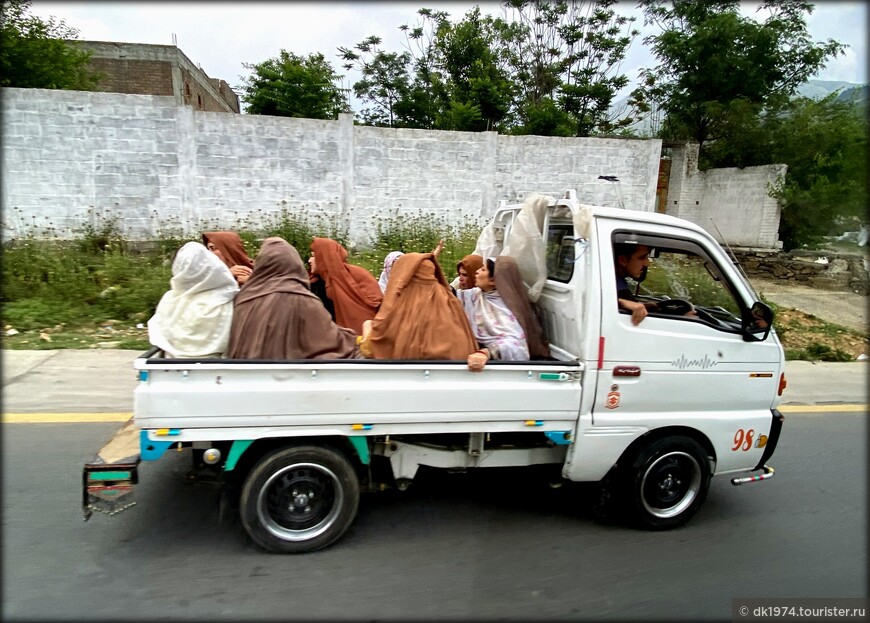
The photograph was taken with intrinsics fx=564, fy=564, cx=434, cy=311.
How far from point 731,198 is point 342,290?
1292 cm

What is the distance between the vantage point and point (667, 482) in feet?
12.0

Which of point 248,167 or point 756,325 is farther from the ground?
point 248,167

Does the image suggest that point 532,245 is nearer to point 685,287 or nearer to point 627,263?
point 627,263

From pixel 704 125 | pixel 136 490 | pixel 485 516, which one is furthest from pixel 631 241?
pixel 704 125

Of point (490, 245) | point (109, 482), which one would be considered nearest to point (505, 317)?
point (490, 245)

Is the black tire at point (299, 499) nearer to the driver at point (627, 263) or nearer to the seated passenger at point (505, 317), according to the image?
→ the seated passenger at point (505, 317)

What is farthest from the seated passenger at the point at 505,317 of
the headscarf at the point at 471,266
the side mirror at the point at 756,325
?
the side mirror at the point at 756,325

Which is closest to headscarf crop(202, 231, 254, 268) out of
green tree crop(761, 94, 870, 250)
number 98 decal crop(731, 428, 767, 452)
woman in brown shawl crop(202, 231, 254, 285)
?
woman in brown shawl crop(202, 231, 254, 285)

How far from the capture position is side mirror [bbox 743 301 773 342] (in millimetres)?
3564

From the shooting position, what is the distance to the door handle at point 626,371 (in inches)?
133

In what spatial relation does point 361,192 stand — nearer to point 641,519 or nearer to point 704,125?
point 641,519

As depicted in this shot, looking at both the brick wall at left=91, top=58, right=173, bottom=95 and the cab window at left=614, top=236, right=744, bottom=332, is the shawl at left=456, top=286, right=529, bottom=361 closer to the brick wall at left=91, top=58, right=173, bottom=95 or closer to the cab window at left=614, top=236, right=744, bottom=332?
the cab window at left=614, top=236, right=744, bottom=332

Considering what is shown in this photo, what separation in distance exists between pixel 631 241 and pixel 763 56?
15330 mm

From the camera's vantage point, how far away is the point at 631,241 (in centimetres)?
351
